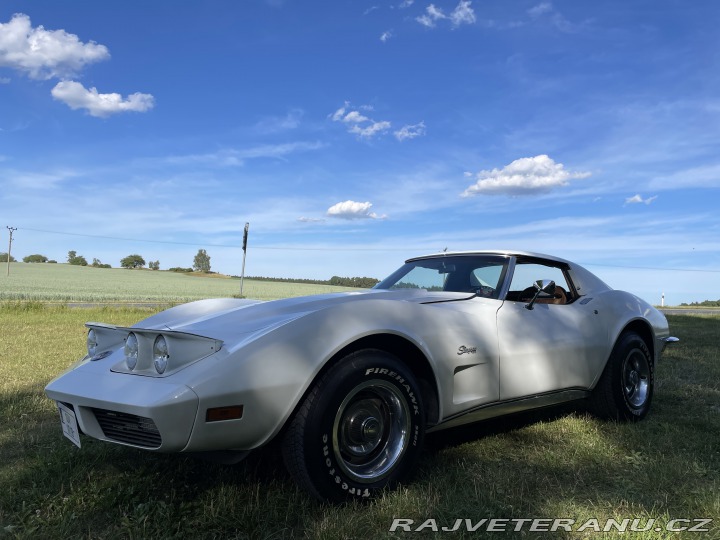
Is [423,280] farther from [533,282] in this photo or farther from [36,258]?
[36,258]

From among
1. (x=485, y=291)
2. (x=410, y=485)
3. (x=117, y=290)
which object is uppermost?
(x=485, y=291)

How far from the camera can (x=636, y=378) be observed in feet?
14.7

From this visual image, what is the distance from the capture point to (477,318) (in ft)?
10.6

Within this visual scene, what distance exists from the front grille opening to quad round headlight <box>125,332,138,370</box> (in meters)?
0.23

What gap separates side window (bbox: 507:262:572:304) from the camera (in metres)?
3.79

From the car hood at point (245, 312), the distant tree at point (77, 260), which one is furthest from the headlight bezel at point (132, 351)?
the distant tree at point (77, 260)

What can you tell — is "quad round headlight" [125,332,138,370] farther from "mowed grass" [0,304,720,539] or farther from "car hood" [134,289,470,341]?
"mowed grass" [0,304,720,539]

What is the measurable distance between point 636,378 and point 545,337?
4.89ft

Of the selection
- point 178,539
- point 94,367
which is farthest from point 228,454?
point 94,367

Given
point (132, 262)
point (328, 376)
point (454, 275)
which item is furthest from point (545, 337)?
point (132, 262)

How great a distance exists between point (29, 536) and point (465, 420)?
2.21m

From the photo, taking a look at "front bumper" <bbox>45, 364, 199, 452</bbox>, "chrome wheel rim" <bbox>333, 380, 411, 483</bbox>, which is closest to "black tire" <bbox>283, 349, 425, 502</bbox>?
"chrome wheel rim" <bbox>333, 380, 411, 483</bbox>

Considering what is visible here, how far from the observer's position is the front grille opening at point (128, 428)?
225 cm

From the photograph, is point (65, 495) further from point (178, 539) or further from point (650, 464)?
point (650, 464)
